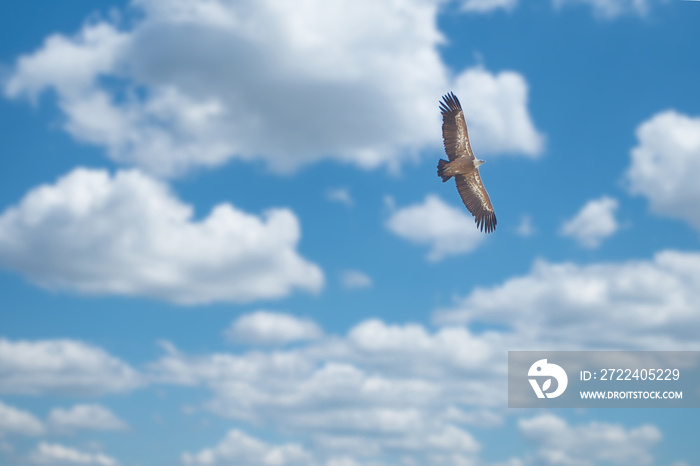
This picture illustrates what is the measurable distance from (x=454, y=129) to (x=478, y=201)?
21.3ft

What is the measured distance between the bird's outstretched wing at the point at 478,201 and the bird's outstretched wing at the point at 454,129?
305 centimetres

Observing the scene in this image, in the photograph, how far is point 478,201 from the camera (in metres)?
65.8

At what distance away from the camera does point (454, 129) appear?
62.1 m

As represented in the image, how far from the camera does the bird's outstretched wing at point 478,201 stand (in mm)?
65062

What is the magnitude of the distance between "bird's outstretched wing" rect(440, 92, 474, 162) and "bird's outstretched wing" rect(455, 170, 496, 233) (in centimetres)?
305

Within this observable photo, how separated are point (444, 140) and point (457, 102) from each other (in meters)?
2.78

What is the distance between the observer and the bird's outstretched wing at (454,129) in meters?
61.9

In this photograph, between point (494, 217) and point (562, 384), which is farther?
point (562, 384)

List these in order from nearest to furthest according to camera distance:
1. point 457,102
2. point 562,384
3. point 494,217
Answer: point 457,102
point 494,217
point 562,384

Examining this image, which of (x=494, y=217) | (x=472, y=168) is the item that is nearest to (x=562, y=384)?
(x=494, y=217)

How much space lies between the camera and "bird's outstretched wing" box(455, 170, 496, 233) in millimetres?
65062

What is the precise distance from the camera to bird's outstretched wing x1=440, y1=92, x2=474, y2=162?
61.9m

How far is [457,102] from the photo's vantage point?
6191 cm

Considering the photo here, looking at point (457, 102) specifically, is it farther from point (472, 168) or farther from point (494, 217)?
point (494, 217)
